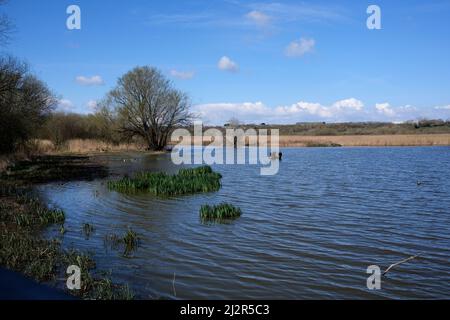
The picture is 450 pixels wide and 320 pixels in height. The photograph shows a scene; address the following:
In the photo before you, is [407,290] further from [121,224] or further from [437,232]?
[121,224]

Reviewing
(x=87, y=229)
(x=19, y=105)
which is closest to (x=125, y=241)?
(x=87, y=229)

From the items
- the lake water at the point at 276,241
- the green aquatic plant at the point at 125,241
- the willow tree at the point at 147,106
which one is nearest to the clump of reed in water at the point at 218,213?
the lake water at the point at 276,241

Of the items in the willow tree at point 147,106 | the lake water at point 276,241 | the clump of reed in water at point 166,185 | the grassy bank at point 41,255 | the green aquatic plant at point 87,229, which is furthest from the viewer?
the willow tree at point 147,106

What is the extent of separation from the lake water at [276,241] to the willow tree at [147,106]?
1133 inches

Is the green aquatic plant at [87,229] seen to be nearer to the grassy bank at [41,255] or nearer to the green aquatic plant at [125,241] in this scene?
the grassy bank at [41,255]

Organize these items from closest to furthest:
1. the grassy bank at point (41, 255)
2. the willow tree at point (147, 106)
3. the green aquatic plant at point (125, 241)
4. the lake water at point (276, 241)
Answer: the grassy bank at point (41, 255), the lake water at point (276, 241), the green aquatic plant at point (125, 241), the willow tree at point (147, 106)

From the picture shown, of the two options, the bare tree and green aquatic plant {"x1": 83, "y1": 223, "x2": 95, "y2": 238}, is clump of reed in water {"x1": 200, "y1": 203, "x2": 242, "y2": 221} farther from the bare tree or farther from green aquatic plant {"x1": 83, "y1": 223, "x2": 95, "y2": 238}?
the bare tree

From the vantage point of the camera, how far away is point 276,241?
9.85 m

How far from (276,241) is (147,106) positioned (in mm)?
38906

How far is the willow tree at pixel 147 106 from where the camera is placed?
46.4 meters

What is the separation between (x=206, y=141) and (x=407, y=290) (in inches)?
2279

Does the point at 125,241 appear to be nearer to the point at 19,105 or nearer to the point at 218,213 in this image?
the point at 218,213

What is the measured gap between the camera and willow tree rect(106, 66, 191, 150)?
152 ft
